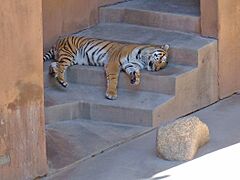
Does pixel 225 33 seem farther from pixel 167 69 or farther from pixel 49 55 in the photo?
pixel 49 55

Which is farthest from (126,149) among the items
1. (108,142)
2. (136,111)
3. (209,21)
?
(209,21)

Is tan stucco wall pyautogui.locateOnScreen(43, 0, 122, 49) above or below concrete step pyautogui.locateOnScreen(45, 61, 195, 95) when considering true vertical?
above

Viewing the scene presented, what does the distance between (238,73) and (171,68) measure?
1119mm

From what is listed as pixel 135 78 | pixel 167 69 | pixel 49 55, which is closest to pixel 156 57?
pixel 167 69

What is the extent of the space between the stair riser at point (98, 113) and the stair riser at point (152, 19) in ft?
5.06

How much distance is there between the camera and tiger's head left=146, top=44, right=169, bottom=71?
7992mm

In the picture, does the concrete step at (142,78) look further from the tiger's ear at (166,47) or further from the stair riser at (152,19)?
the stair riser at (152,19)

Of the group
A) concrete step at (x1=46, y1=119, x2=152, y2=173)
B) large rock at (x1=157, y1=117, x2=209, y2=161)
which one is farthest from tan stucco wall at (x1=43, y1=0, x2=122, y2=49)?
large rock at (x1=157, y1=117, x2=209, y2=161)

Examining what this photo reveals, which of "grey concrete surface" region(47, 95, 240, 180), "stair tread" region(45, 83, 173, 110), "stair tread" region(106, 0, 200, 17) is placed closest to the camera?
"grey concrete surface" region(47, 95, 240, 180)

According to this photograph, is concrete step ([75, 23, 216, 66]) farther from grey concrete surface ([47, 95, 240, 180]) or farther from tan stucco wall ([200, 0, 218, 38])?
grey concrete surface ([47, 95, 240, 180])

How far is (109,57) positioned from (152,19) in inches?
35.7

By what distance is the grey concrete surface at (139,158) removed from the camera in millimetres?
6285

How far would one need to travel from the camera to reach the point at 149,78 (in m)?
7.89

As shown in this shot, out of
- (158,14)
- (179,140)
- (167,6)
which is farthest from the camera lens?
(167,6)
